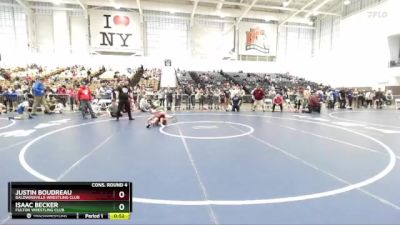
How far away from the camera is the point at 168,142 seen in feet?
22.1

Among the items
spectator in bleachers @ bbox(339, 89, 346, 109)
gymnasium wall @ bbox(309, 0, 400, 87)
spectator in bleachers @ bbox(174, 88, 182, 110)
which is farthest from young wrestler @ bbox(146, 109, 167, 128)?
gymnasium wall @ bbox(309, 0, 400, 87)

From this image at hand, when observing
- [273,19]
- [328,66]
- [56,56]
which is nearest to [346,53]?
[328,66]

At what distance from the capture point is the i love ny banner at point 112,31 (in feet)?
108

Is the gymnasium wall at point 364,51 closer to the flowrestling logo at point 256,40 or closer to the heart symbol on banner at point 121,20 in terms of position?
the flowrestling logo at point 256,40

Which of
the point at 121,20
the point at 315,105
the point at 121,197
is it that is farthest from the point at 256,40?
the point at 121,197

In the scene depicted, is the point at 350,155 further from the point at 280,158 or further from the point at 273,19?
the point at 273,19

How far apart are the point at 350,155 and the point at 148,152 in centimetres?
417

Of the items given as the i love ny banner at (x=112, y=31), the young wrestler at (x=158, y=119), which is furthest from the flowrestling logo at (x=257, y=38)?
the young wrestler at (x=158, y=119)

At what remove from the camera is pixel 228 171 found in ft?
14.5
